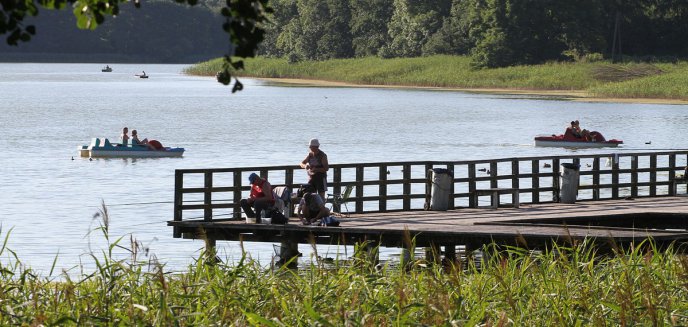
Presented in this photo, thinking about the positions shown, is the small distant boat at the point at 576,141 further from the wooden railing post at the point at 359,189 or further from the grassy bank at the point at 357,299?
the grassy bank at the point at 357,299

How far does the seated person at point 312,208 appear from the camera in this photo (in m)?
22.5

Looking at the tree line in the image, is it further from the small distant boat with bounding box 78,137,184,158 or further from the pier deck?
the pier deck

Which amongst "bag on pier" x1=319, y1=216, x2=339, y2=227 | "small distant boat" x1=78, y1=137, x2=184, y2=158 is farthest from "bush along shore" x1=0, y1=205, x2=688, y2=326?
"small distant boat" x1=78, y1=137, x2=184, y2=158

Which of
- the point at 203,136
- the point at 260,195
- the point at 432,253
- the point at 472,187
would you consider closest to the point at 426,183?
the point at 472,187

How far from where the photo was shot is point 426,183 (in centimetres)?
2706

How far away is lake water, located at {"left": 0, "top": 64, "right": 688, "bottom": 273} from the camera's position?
33.5m

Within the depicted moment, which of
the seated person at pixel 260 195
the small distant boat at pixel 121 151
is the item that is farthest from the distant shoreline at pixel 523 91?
the seated person at pixel 260 195

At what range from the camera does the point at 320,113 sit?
102062 millimetres

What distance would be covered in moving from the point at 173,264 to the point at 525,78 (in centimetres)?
9470

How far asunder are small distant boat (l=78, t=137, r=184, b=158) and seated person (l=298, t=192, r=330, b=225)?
112 feet

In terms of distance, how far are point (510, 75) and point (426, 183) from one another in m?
95.1

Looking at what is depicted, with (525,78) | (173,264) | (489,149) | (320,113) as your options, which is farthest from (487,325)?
(525,78)

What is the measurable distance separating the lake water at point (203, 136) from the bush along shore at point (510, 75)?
1556 millimetres

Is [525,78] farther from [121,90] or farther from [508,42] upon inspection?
[121,90]
